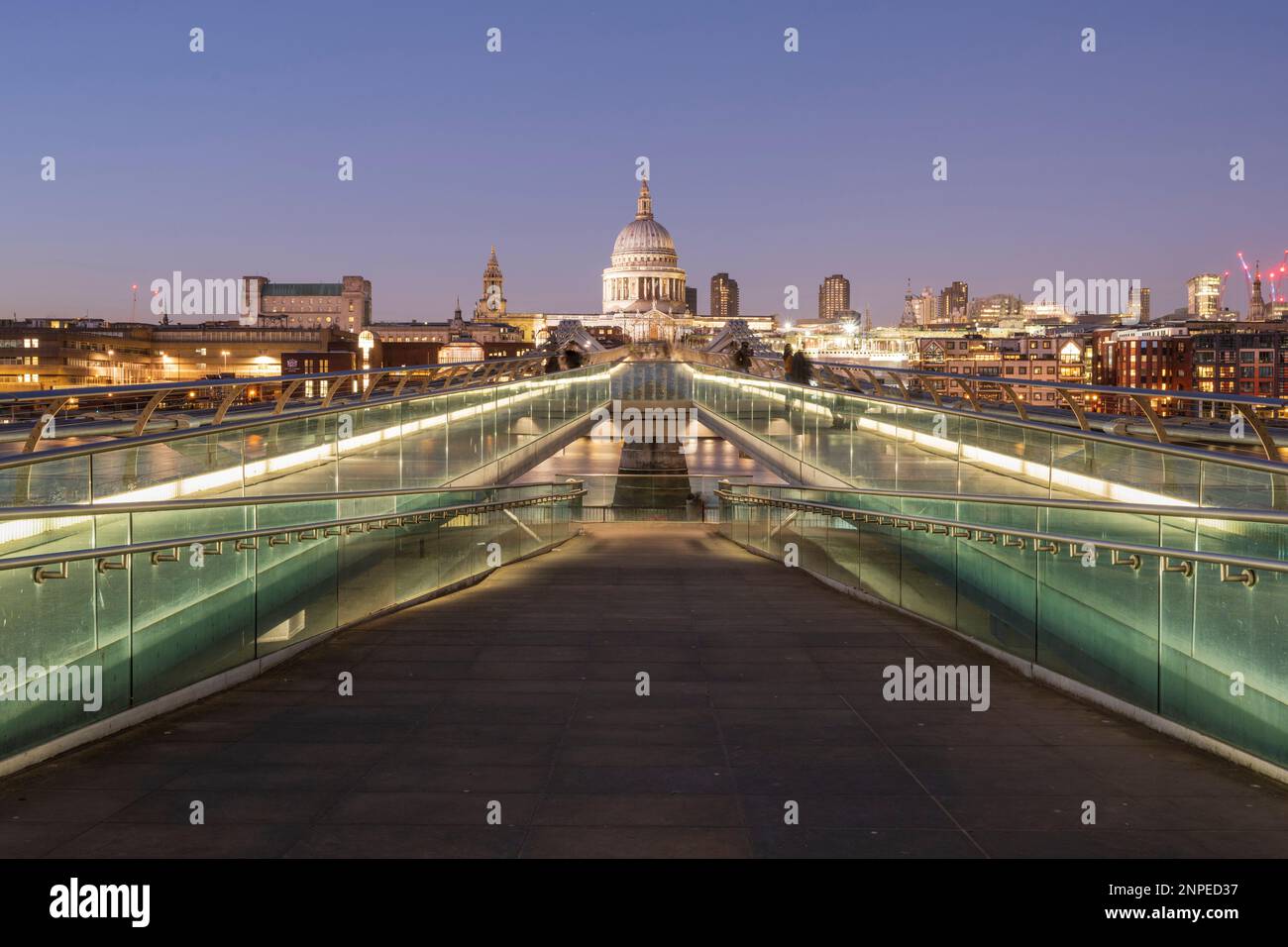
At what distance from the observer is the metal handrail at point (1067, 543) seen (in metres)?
6.05

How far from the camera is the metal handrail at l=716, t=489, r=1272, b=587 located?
6051 mm

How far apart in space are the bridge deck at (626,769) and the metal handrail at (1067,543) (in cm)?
90

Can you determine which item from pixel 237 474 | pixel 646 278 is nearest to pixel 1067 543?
pixel 237 474

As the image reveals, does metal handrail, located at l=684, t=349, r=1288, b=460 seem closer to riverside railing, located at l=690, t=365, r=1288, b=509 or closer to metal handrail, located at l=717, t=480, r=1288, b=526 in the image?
riverside railing, located at l=690, t=365, r=1288, b=509

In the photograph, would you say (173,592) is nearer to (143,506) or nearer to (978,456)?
(143,506)

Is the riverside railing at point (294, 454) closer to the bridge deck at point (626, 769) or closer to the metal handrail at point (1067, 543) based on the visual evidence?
the bridge deck at point (626, 769)

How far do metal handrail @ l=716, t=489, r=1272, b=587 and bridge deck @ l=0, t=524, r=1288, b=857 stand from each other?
0.90 metres

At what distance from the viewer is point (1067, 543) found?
7855mm

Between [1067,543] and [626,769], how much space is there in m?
3.68

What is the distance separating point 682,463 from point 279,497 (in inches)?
1603

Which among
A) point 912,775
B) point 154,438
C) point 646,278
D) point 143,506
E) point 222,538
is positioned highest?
point 646,278

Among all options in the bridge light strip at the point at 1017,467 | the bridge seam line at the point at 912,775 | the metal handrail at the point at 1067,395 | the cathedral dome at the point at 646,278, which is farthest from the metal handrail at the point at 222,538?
the cathedral dome at the point at 646,278

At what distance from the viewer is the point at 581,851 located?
15.0 ft
